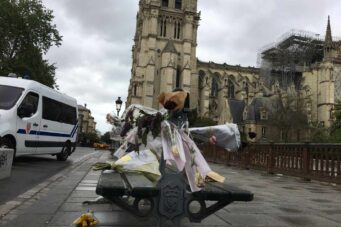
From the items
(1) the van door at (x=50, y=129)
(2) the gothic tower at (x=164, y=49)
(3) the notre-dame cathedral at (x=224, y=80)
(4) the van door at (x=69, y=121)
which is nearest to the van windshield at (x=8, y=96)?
(1) the van door at (x=50, y=129)

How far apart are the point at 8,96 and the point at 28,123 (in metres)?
1.22

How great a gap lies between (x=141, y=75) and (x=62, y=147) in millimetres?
70481

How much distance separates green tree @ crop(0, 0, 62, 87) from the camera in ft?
131

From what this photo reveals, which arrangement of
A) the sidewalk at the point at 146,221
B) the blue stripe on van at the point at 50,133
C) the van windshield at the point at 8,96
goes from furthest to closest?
1. the blue stripe on van at the point at 50,133
2. the van windshield at the point at 8,96
3. the sidewalk at the point at 146,221

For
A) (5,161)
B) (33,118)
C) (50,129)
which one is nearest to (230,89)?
(50,129)

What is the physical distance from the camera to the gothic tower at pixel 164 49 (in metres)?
83.8

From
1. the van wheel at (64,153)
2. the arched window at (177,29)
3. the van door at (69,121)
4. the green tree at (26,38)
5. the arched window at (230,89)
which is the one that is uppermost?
the arched window at (177,29)

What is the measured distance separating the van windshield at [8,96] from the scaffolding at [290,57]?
7806cm

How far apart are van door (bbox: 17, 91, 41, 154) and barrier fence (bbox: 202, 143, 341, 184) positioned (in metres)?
6.82

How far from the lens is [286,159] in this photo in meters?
16.4

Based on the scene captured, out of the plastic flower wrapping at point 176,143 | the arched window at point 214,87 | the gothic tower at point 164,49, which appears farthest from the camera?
the arched window at point 214,87

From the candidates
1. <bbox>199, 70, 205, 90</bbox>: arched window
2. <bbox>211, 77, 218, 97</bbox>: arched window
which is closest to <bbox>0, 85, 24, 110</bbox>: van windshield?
<bbox>199, 70, 205, 90</bbox>: arched window

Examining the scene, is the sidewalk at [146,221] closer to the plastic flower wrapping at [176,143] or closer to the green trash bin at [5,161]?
the plastic flower wrapping at [176,143]

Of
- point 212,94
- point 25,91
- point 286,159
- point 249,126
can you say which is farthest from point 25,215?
point 212,94
